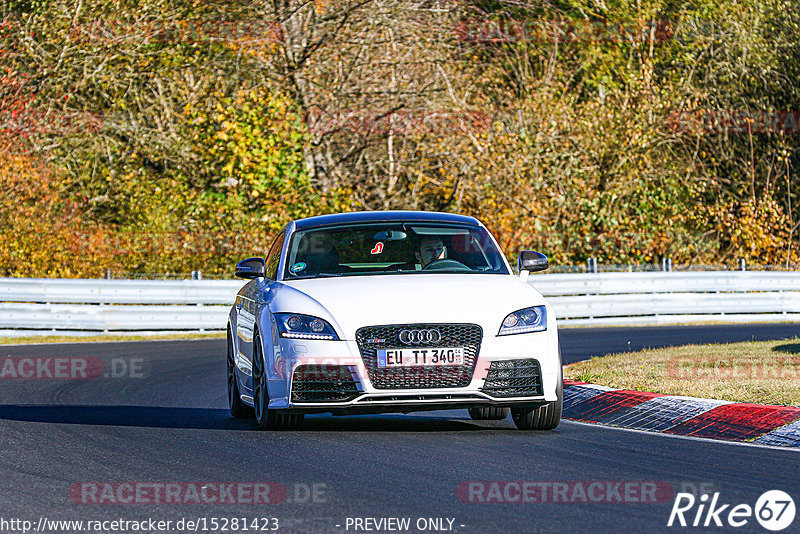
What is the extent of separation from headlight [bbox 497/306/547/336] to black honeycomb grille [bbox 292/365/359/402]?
1101 millimetres

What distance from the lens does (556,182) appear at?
33250 mm

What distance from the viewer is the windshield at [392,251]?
10.9 meters

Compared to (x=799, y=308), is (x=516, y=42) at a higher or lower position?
higher

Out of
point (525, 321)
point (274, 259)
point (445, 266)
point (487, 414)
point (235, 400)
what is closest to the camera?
point (525, 321)

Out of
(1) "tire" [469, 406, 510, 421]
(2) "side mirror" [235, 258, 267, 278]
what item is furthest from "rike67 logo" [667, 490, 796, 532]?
(2) "side mirror" [235, 258, 267, 278]

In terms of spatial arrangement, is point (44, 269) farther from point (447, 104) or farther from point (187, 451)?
point (187, 451)

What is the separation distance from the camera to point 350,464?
849cm

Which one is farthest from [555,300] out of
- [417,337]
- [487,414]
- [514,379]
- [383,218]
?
[417,337]

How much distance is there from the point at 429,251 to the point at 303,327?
1642 millimetres

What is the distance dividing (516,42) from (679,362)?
26.0m

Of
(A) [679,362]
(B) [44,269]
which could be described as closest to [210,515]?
(A) [679,362]

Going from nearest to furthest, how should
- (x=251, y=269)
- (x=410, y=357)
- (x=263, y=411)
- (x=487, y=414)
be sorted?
1. (x=410, y=357)
2. (x=263, y=411)
3. (x=251, y=269)
4. (x=487, y=414)

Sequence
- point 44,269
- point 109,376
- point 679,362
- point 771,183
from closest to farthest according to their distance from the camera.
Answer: point 679,362, point 109,376, point 44,269, point 771,183

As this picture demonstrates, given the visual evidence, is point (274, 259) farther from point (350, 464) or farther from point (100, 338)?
point (100, 338)
